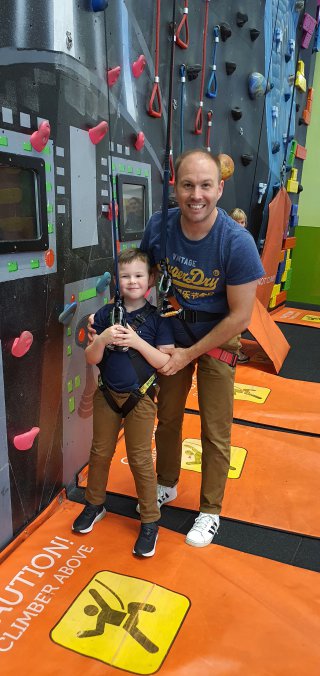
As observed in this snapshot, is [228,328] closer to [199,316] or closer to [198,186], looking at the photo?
[199,316]

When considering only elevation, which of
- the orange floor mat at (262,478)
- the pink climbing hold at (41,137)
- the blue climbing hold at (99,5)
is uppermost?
the blue climbing hold at (99,5)

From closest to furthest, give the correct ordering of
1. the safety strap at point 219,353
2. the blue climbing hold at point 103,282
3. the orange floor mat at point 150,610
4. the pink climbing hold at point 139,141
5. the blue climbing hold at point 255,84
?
the orange floor mat at point 150,610, the safety strap at point 219,353, the blue climbing hold at point 103,282, the pink climbing hold at point 139,141, the blue climbing hold at point 255,84

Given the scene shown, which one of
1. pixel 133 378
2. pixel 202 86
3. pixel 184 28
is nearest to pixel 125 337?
pixel 133 378

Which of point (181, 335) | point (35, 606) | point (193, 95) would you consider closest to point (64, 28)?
point (181, 335)

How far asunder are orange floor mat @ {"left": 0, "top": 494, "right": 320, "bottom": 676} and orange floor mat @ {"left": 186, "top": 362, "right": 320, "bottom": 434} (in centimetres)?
119

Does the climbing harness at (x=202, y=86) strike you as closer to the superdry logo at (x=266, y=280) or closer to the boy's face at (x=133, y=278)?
the superdry logo at (x=266, y=280)

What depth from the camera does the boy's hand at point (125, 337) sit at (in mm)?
1473

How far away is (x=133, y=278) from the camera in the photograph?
5.02ft

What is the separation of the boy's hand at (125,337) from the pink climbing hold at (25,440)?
48 centimetres

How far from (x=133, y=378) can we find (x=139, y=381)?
25mm

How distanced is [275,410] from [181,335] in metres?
1.49

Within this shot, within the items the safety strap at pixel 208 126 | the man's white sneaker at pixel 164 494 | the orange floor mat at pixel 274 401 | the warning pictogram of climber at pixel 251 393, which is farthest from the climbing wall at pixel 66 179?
the warning pictogram of climber at pixel 251 393

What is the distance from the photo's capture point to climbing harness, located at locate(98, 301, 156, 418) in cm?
156

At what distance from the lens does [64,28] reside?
1.58m
